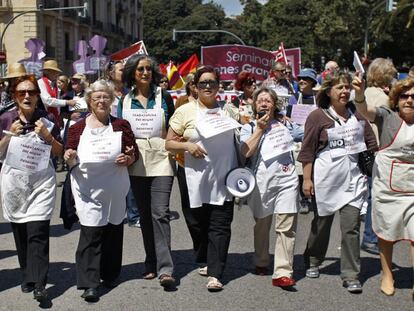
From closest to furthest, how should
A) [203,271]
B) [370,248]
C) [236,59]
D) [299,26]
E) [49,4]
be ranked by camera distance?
1. [203,271]
2. [370,248]
3. [236,59]
4. [49,4]
5. [299,26]

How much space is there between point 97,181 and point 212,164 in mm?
932

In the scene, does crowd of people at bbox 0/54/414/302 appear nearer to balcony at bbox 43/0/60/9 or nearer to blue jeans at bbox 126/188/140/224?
blue jeans at bbox 126/188/140/224

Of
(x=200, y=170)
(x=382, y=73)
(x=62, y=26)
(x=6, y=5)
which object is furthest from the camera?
(x=62, y=26)

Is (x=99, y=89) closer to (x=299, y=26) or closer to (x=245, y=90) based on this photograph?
(x=245, y=90)

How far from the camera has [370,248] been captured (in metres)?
6.32

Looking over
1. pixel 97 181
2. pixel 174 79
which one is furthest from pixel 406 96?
pixel 174 79

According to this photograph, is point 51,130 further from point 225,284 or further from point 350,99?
point 350,99

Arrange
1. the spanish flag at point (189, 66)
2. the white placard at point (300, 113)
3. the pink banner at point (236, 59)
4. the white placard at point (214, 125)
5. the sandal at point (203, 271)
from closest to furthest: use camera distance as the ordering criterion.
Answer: the white placard at point (214, 125)
the sandal at point (203, 271)
the white placard at point (300, 113)
the pink banner at point (236, 59)
the spanish flag at point (189, 66)

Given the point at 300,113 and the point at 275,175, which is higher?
the point at 300,113

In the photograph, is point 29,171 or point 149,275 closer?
point 29,171

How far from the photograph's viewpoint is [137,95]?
17.6 feet

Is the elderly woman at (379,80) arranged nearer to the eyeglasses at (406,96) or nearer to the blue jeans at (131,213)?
the eyeglasses at (406,96)

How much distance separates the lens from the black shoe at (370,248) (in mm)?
6259


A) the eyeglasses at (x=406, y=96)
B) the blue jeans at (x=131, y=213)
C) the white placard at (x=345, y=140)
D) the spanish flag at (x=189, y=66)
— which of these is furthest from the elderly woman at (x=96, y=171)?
the spanish flag at (x=189, y=66)
